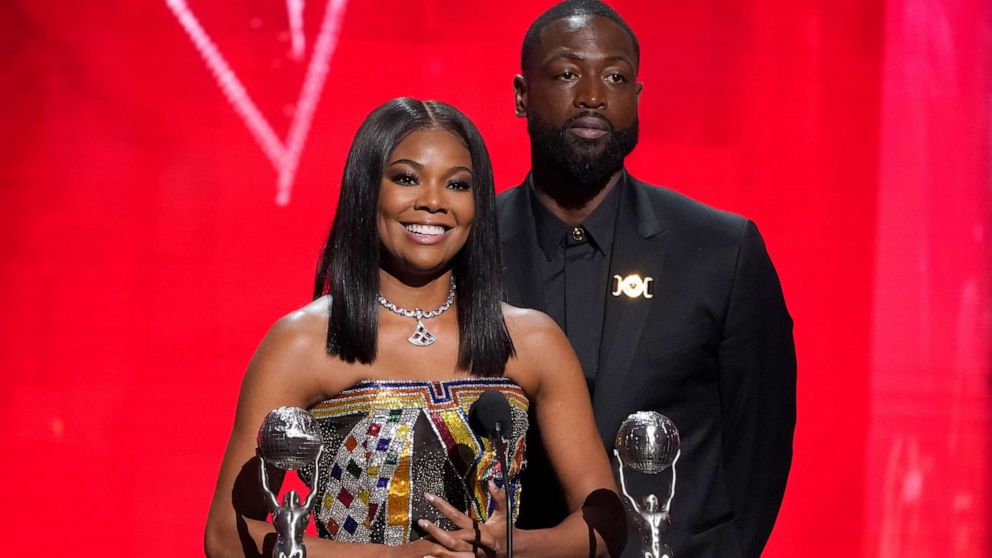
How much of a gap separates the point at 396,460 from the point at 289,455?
31 cm

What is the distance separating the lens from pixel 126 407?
3.89 m

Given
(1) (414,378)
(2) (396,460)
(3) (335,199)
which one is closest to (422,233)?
(1) (414,378)

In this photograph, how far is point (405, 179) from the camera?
87.4 inches

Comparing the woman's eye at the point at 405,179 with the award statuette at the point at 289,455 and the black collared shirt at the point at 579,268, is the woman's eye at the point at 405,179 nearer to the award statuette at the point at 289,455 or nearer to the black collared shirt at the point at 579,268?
the award statuette at the point at 289,455

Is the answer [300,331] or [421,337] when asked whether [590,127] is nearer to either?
[421,337]

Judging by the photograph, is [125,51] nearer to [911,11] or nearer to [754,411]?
[754,411]

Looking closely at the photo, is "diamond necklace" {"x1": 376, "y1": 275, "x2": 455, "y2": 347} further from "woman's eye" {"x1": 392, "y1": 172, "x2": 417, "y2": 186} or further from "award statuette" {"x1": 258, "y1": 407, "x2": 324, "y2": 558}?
"award statuette" {"x1": 258, "y1": 407, "x2": 324, "y2": 558}

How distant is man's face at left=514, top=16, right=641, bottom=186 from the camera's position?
2.87 m

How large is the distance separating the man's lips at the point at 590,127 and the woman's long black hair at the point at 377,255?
627mm

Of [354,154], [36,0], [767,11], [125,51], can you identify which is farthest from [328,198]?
[354,154]

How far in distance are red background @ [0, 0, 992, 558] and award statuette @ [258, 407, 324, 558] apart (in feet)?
6.88

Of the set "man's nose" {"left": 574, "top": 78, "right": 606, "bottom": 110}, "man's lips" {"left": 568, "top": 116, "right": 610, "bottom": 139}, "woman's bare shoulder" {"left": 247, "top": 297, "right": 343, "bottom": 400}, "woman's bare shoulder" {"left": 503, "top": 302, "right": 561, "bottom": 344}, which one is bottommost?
"woman's bare shoulder" {"left": 247, "top": 297, "right": 343, "bottom": 400}

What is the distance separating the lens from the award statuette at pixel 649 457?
201 cm

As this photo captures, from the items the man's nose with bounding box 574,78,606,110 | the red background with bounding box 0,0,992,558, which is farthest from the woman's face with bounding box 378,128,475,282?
the red background with bounding box 0,0,992,558
